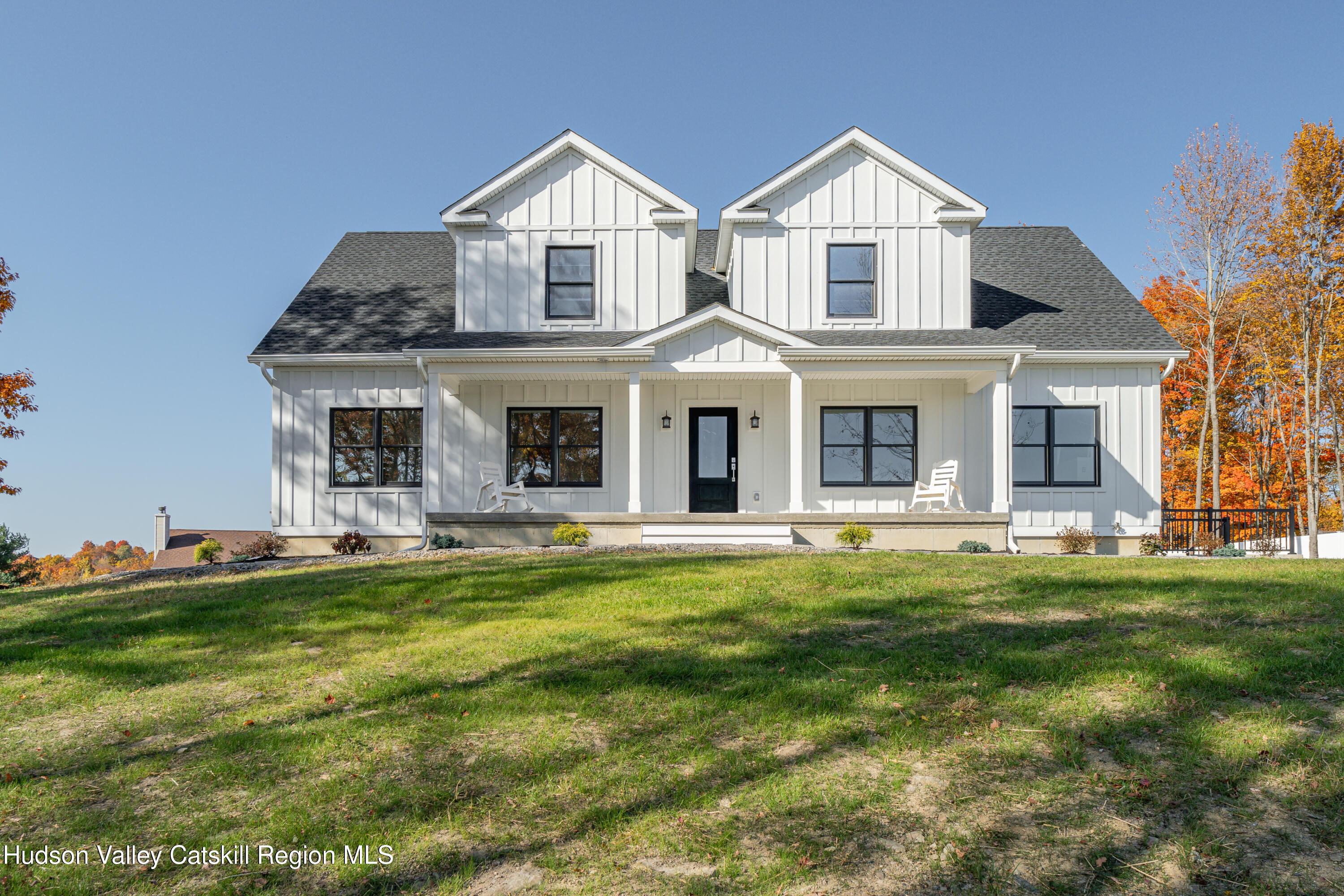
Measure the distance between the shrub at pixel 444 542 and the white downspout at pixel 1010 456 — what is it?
8.90 metres

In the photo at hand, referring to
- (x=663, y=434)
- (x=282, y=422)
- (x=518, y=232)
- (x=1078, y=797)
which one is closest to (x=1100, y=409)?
(x=663, y=434)

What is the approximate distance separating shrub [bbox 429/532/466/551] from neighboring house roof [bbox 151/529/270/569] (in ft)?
57.7

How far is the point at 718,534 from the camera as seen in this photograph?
13.1m

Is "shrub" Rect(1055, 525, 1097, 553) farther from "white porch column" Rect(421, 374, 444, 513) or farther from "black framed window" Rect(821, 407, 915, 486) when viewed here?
"white porch column" Rect(421, 374, 444, 513)

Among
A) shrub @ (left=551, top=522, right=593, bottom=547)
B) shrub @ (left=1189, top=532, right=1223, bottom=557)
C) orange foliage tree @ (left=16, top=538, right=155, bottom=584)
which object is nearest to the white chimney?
orange foliage tree @ (left=16, top=538, right=155, bottom=584)

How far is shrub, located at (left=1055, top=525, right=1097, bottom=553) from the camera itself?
1404 cm

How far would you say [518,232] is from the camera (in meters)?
15.0

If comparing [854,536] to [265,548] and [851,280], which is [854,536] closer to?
[851,280]

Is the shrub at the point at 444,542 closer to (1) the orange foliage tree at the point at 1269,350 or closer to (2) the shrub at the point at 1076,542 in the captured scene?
(2) the shrub at the point at 1076,542

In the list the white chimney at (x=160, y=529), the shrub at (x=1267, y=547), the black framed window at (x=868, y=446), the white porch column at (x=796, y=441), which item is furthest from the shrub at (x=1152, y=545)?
the white chimney at (x=160, y=529)

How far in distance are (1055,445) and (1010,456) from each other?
6.42 feet

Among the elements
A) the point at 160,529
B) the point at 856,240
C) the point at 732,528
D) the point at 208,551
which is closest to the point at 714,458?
the point at 732,528

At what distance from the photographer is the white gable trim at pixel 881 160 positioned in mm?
14625

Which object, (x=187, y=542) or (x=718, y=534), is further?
(x=187, y=542)
